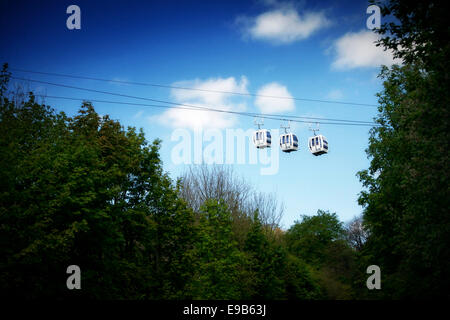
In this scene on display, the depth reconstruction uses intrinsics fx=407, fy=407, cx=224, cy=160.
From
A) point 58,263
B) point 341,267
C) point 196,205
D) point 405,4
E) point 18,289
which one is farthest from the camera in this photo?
point 341,267

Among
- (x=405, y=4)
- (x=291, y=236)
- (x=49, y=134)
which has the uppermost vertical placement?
(x=405, y=4)

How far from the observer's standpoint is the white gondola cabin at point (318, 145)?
32031 millimetres

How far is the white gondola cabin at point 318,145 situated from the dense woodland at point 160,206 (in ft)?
11.6

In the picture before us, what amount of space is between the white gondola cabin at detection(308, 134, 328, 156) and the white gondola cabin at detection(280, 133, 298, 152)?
71.6 inches

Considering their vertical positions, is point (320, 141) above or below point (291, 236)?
above

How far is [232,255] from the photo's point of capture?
113 feet

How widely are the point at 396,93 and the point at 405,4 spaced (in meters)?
16.3

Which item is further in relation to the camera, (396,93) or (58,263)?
(396,93)

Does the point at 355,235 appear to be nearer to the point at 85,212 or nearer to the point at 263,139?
the point at 263,139

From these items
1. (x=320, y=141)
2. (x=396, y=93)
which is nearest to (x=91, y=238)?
(x=320, y=141)

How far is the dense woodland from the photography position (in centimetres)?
1610

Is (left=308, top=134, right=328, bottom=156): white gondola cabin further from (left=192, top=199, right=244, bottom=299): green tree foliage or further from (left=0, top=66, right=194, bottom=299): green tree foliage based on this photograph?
(left=0, top=66, right=194, bottom=299): green tree foliage

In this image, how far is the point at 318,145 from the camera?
3209cm

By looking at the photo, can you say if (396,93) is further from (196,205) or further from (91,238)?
(196,205)
